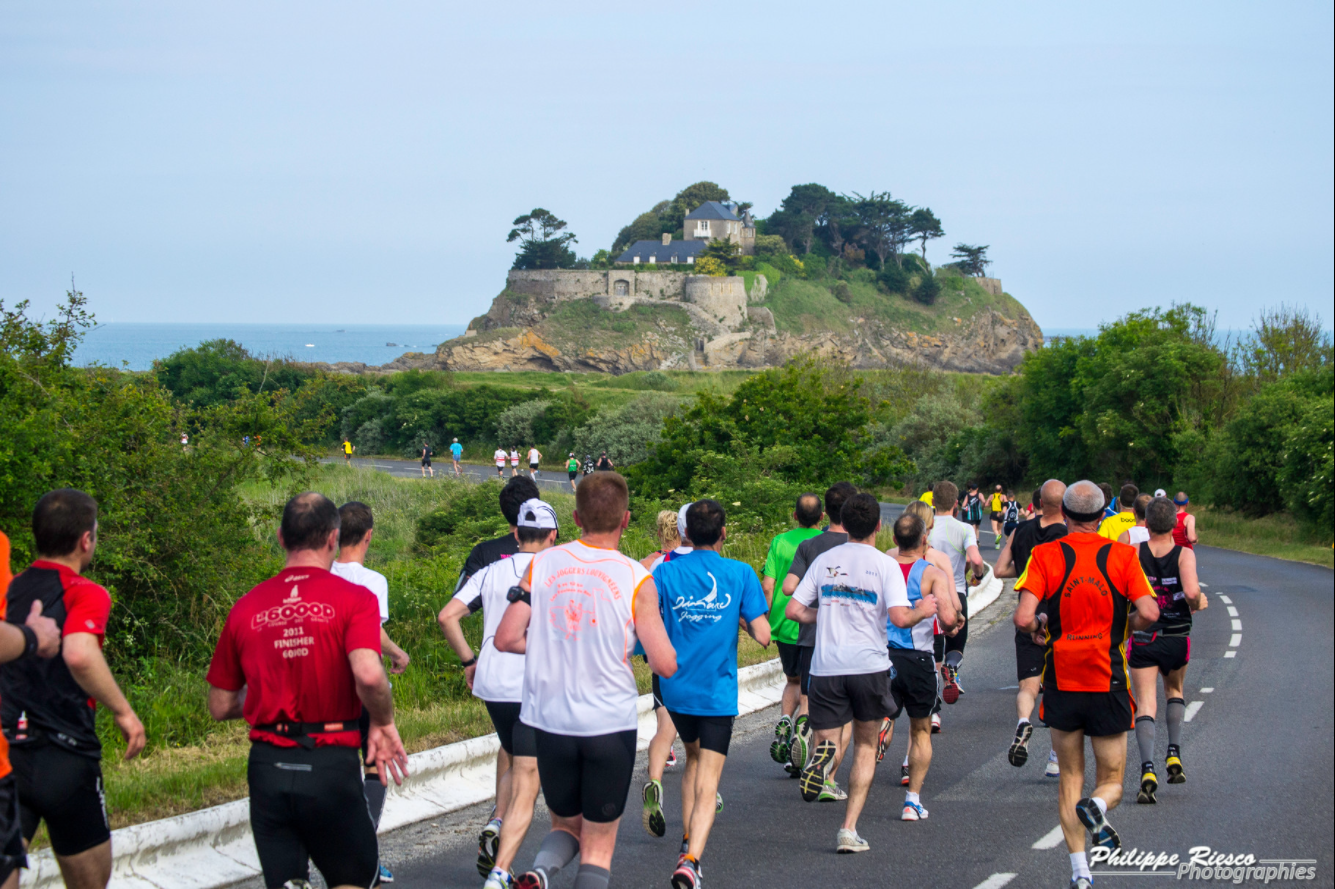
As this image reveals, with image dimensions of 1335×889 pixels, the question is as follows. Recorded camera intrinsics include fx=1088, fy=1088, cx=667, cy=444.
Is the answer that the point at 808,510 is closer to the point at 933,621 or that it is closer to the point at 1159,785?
the point at 933,621

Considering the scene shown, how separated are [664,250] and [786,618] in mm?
143171

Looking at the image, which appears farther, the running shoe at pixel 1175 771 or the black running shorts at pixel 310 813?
the running shoe at pixel 1175 771

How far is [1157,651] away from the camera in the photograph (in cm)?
729

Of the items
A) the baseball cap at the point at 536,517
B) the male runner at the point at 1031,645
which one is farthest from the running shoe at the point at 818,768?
the baseball cap at the point at 536,517

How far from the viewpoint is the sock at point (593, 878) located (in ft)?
13.9

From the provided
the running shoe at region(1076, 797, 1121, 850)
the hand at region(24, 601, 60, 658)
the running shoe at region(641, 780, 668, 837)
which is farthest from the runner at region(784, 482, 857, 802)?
the hand at region(24, 601, 60, 658)

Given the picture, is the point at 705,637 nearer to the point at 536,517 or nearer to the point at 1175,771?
the point at 536,517

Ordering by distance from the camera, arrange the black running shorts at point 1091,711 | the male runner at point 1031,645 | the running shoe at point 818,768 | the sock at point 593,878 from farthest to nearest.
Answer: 1. the male runner at point 1031,645
2. the running shoe at point 818,768
3. the black running shorts at point 1091,711
4. the sock at point 593,878

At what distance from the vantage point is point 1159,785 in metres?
7.21

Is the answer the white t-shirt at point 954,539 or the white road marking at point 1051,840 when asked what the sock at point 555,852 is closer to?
the white road marking at point 1051,840

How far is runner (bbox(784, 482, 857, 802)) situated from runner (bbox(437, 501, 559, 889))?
1996mm

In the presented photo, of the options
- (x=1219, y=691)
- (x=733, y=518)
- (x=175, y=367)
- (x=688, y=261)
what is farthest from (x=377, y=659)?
(x=688, y=261)

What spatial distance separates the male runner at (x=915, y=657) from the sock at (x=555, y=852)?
2895 mm

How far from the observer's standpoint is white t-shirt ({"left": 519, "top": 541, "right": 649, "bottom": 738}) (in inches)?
167
